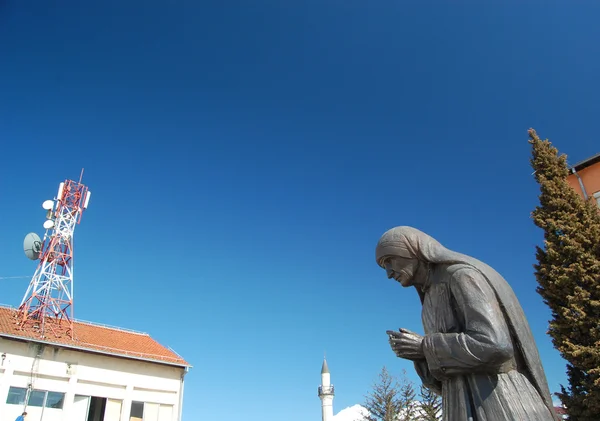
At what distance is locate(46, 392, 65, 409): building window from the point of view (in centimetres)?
2350

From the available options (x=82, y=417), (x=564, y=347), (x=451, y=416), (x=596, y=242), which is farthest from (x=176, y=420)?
(x=451, y=416)

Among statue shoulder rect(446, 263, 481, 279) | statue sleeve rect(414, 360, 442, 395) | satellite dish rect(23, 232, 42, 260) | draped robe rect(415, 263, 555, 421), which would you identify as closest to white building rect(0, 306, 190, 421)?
satellite dish rect(23, 232, 42, 260)

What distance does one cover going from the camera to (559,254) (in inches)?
612

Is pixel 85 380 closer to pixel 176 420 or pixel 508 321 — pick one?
pixel 176 420

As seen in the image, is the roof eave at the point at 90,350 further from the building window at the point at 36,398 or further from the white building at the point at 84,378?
the building window at the point at 36,398

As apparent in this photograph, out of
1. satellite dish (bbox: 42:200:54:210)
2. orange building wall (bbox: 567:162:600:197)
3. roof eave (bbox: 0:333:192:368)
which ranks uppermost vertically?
satellite dish (bbox: 42:200:54:210)

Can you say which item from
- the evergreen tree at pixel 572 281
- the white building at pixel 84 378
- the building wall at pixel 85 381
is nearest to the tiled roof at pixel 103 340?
the white building at pixel 84 378

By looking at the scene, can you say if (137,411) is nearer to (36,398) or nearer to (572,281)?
(36,398)

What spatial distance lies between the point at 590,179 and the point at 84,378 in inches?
1193

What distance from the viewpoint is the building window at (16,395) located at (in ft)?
73.0

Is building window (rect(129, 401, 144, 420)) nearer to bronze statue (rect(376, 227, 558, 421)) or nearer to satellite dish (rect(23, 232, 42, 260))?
satellite dish (rect(23, 232, 42, 260))

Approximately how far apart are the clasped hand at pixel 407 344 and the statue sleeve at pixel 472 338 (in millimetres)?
65

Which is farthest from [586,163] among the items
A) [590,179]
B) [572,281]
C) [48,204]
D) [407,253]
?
[48,204]

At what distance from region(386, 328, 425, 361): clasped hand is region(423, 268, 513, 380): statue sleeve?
0.07m
